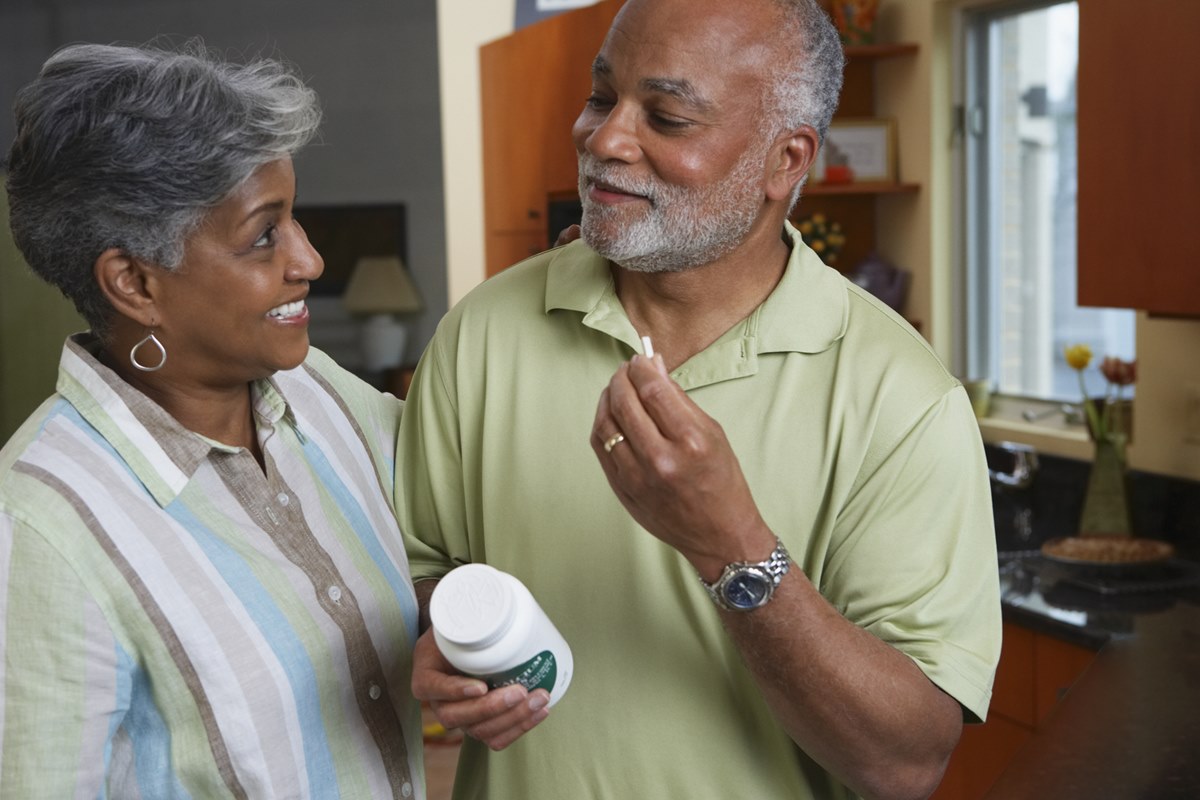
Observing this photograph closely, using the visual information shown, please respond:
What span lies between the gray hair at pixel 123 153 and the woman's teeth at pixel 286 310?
107mm

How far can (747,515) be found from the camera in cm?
123

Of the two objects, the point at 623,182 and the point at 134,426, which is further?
the point at 623,182

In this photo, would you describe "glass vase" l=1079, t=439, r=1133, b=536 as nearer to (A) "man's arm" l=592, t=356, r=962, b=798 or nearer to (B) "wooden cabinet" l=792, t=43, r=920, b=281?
(B) "wooden cabinet" l=792, t=43, r=920, b=281

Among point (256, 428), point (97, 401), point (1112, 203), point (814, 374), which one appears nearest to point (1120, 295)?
point (1112, 203)

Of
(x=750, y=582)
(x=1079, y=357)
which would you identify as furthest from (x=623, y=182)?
(x=1079, y=357)

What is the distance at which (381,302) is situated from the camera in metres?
6.88

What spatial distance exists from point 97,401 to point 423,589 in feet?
1.50

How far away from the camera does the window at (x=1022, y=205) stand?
4.21 meters

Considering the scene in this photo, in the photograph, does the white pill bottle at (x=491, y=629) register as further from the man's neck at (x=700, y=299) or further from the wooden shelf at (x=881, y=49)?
the wooden shelf at (x=881, y=49)

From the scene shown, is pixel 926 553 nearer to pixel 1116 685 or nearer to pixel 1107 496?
pixel 1116 685

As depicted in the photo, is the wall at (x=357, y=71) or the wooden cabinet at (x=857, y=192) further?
the wall at (x=357, y=71)

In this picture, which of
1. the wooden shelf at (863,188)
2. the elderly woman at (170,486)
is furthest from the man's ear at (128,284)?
the wooden shelf at (863,188)

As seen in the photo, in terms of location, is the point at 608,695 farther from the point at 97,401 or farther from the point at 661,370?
the point at 97,401

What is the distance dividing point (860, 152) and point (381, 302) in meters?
3.08
